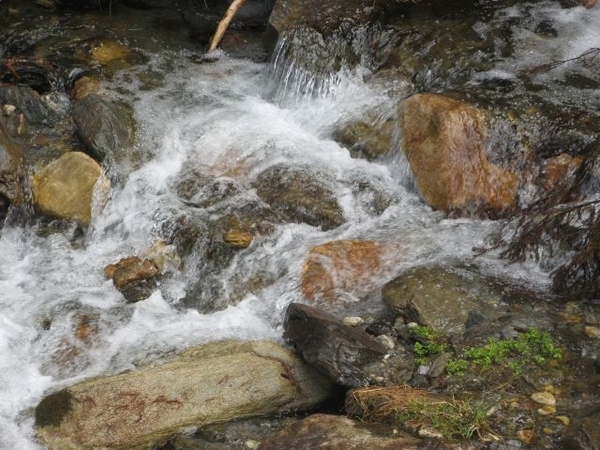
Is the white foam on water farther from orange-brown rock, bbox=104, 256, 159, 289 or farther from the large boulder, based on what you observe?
the large boulder

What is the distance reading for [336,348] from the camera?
508 centimetres

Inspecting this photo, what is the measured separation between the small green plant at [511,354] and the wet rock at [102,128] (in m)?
4.83

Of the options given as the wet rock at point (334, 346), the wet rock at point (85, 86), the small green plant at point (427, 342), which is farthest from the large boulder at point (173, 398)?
the wet rock at point (85, 86)

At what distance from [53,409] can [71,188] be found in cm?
342

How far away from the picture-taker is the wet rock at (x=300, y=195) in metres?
7.21

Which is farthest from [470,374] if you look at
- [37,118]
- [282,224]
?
[37,118]

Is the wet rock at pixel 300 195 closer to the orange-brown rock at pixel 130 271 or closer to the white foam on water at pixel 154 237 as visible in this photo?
the white foam on water at pixel 154 237

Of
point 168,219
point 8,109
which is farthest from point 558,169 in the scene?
point 8,109

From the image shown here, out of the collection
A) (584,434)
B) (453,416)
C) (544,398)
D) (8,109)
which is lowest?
(8,109)

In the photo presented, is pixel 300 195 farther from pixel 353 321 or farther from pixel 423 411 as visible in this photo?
pixel 423 411

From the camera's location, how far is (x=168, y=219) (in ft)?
24.5

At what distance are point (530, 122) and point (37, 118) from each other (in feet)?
19.0

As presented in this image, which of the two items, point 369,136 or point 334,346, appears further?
point 369,136

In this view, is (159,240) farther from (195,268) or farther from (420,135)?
(420,135)
